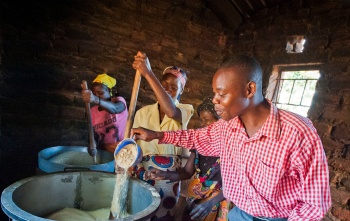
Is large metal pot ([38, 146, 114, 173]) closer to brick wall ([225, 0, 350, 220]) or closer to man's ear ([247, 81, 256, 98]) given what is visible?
man's ear ([247, 81, 256, 98])

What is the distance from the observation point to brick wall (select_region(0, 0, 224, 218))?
3.00 m

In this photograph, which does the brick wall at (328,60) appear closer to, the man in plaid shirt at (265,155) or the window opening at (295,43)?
the window opening at (295,43)

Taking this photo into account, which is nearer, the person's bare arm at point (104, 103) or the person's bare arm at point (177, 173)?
the person's bare arm at point (177, 173)

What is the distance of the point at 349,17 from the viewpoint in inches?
107

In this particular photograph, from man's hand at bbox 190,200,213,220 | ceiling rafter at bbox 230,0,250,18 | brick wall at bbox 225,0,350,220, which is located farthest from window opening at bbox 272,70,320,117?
man's hand at bbox 190,200,213,220

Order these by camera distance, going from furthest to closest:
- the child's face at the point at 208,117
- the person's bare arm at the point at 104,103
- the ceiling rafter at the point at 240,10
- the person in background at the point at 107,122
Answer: the ceiling rafter at the point at 240,10
the person in background at the point at 107,122
the person's bare arm at the point at 104,103
the child's face at the point at 208,117

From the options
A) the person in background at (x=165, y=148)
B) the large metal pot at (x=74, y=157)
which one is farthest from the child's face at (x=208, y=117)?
the large metal pot at (x=74, y=157)

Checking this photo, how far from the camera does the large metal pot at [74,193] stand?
5.02 ft

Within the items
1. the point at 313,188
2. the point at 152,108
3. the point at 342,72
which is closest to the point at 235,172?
the point at 313,188

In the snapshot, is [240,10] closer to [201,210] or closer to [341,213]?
[341,213]

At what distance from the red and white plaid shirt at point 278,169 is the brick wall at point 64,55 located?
2556mm

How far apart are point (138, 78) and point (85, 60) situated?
1957 mm

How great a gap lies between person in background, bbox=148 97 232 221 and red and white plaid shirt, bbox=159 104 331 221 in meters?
0.41

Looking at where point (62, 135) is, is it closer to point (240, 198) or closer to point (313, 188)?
point (240, 198)
